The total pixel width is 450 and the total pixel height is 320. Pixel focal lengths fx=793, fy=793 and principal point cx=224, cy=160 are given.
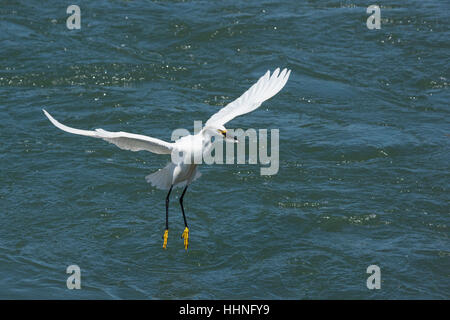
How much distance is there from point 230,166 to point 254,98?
134 inches

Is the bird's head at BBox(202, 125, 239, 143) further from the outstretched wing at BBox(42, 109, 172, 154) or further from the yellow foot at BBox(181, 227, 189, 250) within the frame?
the yellow foot at BBox(181, 227, 189, 250)

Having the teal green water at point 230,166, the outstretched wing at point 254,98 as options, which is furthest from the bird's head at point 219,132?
the teal green water at point 230,166

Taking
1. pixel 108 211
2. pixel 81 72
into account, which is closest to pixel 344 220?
pixel 108 211

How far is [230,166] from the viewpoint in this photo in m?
15.1

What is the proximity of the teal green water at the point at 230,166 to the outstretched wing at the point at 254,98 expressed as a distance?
2132 mm

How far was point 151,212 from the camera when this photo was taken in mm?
13578

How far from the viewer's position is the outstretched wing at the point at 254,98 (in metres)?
11.7

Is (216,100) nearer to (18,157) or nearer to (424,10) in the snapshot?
(18,157)
